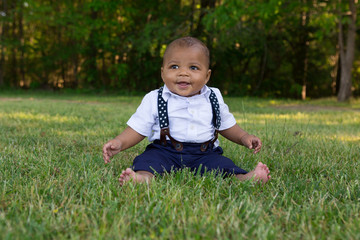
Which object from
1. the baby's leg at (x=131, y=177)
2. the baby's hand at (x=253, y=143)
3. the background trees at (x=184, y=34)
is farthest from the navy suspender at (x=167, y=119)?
the background trees at (x=184, y=34)

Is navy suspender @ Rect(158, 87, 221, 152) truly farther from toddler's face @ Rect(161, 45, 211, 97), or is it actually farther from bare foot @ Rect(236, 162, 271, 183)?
bare foot @ Rect(236, 162, 271, 183)

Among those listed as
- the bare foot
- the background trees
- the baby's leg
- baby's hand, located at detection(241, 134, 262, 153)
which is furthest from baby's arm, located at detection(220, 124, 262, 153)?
the background trees

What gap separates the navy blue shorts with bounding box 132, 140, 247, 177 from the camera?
232 centimetres

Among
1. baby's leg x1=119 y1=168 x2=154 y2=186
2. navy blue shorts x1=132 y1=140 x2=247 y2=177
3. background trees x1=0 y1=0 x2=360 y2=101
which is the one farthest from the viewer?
background trees x1=0 y1=0 x2=360 y2=101

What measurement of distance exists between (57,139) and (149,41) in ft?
39.1

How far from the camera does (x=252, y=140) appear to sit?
2.52 meters

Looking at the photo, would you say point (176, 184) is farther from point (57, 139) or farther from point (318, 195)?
point (57, 139)

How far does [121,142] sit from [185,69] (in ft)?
2.26

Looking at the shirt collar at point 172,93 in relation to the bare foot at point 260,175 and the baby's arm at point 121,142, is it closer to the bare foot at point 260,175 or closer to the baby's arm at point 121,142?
the baby's arm at point 121,142

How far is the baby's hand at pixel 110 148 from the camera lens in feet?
7.29

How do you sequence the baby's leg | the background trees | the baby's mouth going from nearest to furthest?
1. the baby's leg
2. the baby's mouth
3. the background trees

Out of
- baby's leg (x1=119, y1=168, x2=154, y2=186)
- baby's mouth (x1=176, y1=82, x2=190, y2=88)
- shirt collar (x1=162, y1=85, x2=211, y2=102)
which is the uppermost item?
baby's mouth (x1=176, y1=82, x2=190, y2=88)

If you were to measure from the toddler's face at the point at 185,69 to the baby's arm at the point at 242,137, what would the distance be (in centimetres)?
48

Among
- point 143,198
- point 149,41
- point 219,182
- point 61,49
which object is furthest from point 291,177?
point 61,49
